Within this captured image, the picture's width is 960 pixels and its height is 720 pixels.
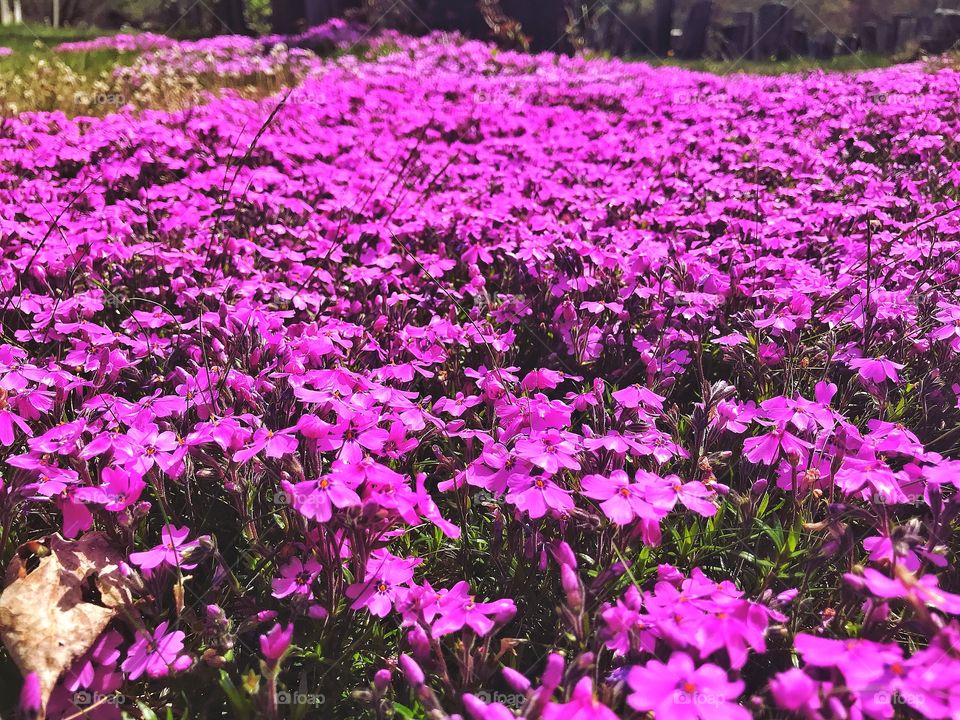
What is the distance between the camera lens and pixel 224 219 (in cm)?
423

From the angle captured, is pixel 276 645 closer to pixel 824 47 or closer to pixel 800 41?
pixel 800 41

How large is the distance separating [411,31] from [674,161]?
14.2 m

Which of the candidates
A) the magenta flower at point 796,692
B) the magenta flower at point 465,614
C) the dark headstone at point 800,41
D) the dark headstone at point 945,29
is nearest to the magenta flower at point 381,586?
the magenta flower at point 465,614

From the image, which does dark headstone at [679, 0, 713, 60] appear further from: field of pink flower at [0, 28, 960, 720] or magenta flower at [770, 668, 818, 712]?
magenta flower at [770, 668, 818, 712]

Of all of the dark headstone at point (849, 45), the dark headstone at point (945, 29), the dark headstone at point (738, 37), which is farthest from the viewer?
the dark headstone at point (738, 37)

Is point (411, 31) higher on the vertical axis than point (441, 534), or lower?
higher

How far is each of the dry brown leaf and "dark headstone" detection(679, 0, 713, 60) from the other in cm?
2550

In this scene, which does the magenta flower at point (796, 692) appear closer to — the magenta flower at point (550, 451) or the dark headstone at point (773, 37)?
the magenta flower at point (550, 451)

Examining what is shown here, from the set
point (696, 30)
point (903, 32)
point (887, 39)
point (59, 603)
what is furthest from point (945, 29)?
point (59, 603)

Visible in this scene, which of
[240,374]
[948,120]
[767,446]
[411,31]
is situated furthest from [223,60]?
[767,446]

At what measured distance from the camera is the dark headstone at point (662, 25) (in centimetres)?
2345

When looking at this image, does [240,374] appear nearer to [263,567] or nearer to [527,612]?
[263,567]

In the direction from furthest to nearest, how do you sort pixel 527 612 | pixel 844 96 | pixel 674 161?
pixel 844 96 < pixel 674 161 < pixel 527 612

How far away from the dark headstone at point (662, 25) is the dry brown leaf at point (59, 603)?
25.0 m
